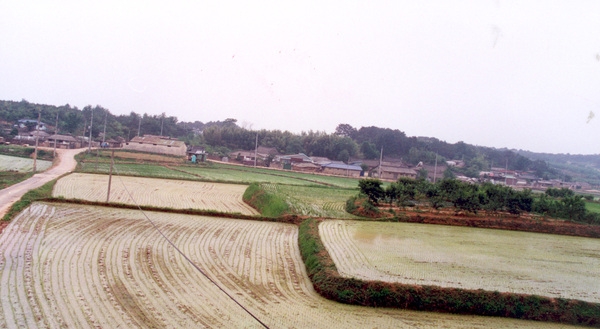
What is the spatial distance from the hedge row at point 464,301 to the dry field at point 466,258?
502 millimetres

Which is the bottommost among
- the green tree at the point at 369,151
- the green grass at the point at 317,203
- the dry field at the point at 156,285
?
the dry field at the point at 156,285

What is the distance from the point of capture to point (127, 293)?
7.54 meters

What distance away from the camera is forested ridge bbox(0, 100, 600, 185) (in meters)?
54.0

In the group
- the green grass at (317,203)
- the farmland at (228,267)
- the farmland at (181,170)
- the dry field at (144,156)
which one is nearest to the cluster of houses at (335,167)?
the farmland at (181,170)

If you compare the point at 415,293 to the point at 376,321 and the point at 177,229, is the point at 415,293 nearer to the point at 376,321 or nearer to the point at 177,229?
the point at 376,321

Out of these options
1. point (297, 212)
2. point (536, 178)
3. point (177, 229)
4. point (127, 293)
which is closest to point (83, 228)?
point (177, 229)

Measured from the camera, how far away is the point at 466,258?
1180 cm

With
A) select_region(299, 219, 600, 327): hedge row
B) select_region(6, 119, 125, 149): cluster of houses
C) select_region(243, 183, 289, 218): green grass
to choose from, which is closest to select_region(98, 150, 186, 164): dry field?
select_region(6, 119, 125, 149): cluster of houses

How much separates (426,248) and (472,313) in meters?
4.55

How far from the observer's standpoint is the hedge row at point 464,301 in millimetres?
8227

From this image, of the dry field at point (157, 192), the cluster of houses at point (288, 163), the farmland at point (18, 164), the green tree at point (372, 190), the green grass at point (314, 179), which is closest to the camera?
the dry field at point (157, 192)

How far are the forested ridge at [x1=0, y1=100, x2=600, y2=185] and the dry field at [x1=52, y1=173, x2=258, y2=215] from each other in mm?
28984

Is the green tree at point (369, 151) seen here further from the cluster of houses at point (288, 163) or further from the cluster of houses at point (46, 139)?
the cluster of houses at point (46, 139)

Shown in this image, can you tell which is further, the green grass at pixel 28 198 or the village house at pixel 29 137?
the village house at pixel 29 137
